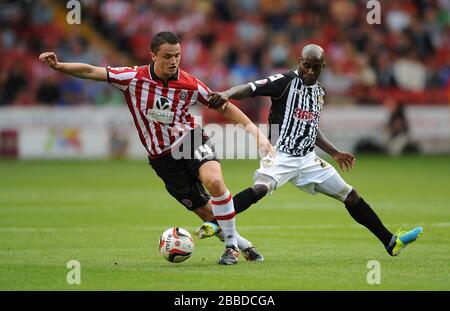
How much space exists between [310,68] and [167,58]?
157 cm

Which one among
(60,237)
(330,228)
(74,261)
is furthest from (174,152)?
(330,228)

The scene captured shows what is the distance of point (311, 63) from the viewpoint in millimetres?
10203

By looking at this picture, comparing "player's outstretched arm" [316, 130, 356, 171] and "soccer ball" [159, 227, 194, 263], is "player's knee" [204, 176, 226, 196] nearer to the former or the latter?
"soccer ball" [159, 227, 194, 263]

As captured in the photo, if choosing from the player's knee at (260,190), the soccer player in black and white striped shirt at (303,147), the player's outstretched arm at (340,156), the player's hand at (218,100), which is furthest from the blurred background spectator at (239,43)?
the player's hand at (218,100)

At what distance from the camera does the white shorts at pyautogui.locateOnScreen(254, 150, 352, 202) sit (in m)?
10.3

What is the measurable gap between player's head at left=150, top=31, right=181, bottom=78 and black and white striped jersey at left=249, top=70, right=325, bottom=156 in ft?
3.67

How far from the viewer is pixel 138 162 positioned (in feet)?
86.4

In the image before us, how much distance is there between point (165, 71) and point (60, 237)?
3.31 meters

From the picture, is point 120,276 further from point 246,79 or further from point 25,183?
point 246,79

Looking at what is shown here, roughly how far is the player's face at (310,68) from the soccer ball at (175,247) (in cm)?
215

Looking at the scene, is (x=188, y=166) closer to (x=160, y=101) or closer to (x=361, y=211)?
(x=160, y=101)

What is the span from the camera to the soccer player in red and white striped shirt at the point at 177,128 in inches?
381

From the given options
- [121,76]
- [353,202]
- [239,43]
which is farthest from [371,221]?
[239,43]

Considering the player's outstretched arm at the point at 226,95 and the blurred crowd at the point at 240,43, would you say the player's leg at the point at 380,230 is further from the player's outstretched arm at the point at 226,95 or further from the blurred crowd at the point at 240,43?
the blurred crowd at the point at 240,43
